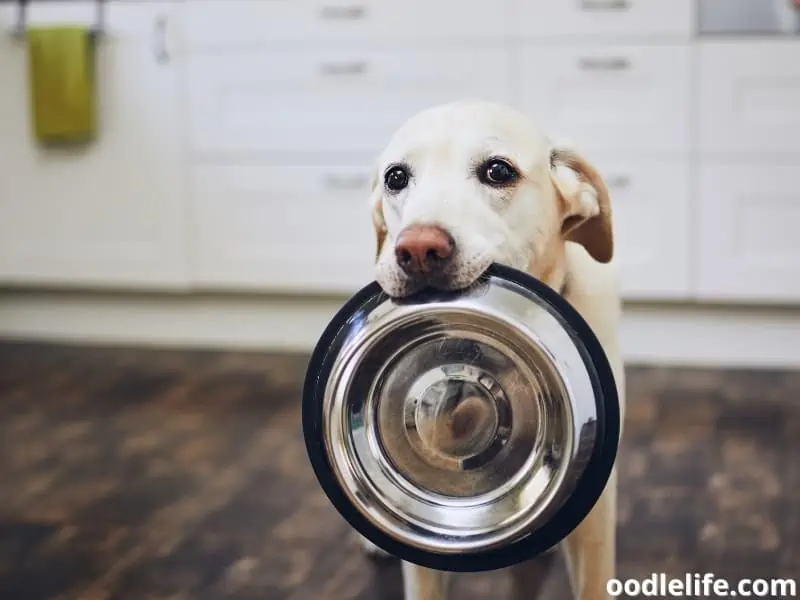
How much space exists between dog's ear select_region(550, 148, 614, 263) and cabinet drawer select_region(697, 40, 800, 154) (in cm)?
144

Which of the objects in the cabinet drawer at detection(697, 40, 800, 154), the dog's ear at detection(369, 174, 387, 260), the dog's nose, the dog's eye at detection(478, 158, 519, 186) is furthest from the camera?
the cabinet drawer at detection(697, 40, 800, 154)

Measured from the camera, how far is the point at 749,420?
2.12 m

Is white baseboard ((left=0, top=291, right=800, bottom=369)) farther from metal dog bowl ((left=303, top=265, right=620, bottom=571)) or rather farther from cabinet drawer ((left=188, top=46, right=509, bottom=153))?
metal dog bowl ((left=303, top=265, right=620, bottom=571))

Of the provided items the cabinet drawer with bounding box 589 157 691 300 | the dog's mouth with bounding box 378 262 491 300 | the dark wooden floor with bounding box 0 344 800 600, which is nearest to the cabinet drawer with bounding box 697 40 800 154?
the cabinet drawer with bounding box 589 157 691 300

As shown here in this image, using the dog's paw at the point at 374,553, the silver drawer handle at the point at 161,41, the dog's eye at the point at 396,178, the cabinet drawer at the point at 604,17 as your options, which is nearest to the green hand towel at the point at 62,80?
the silver drawer handle at the point at 161,41

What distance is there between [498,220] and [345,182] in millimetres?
1664

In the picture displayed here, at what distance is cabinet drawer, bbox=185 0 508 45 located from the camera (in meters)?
2.61

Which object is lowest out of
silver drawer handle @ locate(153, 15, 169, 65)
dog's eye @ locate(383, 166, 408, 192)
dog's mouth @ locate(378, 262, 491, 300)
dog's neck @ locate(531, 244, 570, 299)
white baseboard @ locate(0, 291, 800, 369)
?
white baseboard @ locate(0, 291, 800, 369)

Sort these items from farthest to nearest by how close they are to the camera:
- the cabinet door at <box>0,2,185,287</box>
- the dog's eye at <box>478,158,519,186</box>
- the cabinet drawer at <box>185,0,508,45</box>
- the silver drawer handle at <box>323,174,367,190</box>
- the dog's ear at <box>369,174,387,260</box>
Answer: the cabinet door at <box>0,2,185,287</box> < the silver drawer handle at <box>323,174,367,190</box> < the cabinet drawer at <box>185,0,508,45</box> < the dog's ear at <box>369,174,387,260</box> < the dog's eye at <box>478,158,519,186</box>

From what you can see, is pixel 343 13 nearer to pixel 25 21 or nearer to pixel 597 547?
pixel 25 21

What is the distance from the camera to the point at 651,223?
260cm

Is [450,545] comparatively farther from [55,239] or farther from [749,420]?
[55,239]

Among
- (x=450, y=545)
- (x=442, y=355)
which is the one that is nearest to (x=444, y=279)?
(x=442, y=355)

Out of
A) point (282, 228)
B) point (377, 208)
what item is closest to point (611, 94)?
point (282, 228)
